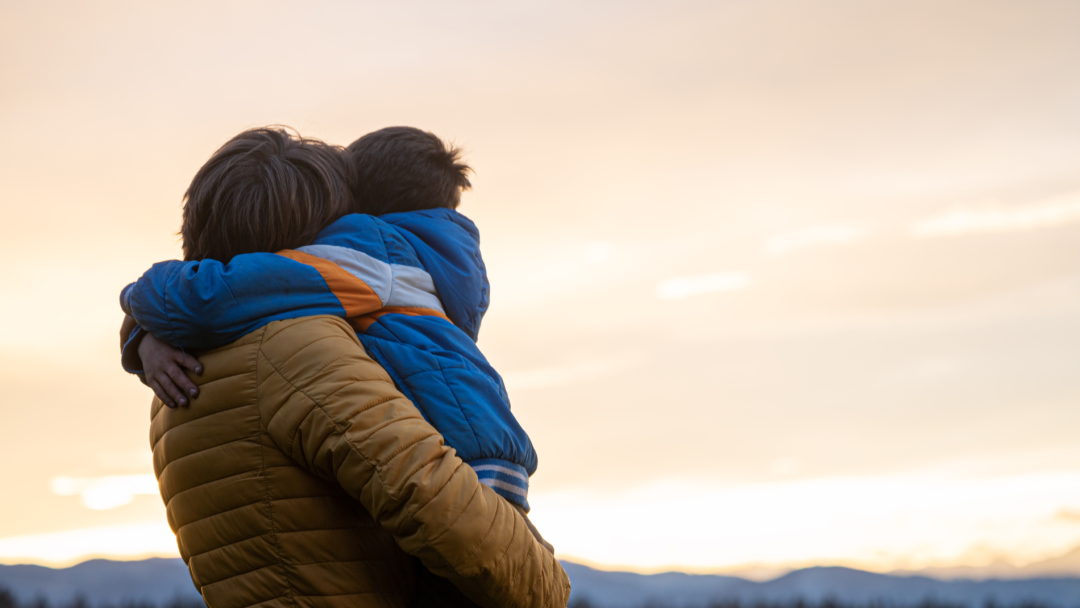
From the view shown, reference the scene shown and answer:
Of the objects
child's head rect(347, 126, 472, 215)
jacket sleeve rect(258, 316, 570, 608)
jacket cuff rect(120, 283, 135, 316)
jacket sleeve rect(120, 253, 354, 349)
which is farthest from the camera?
child's head rect(347, 126, 472, 215)

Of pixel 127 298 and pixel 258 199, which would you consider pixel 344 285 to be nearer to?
pixel 258 199

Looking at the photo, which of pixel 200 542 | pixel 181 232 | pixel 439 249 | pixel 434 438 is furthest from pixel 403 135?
pixel 200 542

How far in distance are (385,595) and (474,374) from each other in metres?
0.48

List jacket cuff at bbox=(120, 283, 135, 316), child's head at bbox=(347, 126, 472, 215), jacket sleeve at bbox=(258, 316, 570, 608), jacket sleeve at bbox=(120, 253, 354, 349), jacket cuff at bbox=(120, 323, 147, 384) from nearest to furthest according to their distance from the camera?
jacket sleeve at bbox=(258, 316, 570, 608)
jacket sleeve at bbox=(120, 253, 354, 349)
jacket cuff at bbox=(120, 283, 135, 316)
jacket cuff at bbox=(120, 323, 147, 384)
child's head at bbox=(347, 126, 472, 215)

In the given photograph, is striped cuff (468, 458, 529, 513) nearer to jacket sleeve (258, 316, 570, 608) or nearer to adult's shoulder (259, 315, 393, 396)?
jacket sleeve (258, 316, 570, 608)

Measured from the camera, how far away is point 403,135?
228 centimetres

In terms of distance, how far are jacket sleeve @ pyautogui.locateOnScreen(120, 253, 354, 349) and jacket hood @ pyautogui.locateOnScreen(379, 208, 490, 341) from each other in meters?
0.29

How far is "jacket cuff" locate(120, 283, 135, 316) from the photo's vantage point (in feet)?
6.02

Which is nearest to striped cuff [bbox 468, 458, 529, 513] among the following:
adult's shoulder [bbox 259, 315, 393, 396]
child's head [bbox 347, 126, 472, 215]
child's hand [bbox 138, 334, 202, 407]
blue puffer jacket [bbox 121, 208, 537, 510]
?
blue puffer jacket [bbox 121, 208, 537, 510]

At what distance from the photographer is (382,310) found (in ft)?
6.13

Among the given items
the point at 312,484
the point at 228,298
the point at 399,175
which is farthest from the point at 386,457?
the point at 399,175

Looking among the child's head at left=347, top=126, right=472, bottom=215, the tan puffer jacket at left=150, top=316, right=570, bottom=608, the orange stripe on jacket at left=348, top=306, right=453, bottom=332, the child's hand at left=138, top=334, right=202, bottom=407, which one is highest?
the child's head at left=347, top=126, right=472, bottom=215

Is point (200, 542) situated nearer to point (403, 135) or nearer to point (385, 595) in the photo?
point (385, 595)

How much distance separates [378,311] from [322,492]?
388 mm
